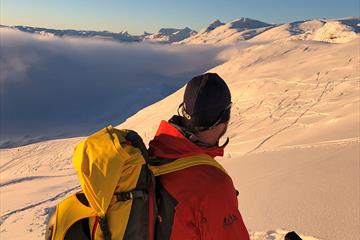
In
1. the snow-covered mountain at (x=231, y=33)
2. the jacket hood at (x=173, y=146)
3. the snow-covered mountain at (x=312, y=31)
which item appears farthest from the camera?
the snow-covered mountain at (x=231, y=33)

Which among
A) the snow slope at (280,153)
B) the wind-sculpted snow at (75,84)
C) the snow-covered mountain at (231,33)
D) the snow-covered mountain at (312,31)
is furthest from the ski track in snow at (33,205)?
the snow-covered mountain at (231,33)

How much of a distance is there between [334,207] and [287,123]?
693 centimetres

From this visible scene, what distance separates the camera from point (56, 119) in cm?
5303

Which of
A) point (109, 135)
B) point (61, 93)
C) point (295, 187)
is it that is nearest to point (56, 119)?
point (61, 93)

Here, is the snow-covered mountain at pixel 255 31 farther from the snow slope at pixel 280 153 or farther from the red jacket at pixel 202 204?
the red jacket at pixel 202 204

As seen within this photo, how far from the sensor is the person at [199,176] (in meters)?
1.50

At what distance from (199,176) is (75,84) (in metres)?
70.9

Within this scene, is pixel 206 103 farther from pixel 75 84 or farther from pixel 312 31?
pixel 75 84

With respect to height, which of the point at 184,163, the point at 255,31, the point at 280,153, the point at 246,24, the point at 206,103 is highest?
the point at 206,103

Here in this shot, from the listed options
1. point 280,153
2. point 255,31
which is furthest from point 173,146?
point 255,31

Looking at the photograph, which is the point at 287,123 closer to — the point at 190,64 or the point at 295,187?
the point at 295,187

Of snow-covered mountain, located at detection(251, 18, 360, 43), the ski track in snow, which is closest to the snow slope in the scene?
the ski track in snow

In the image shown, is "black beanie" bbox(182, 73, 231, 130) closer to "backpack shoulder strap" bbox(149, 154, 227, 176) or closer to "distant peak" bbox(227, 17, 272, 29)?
"backpack shoulder strap" bbox(149, 154, 227, 176)

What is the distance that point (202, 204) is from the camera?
149cm
